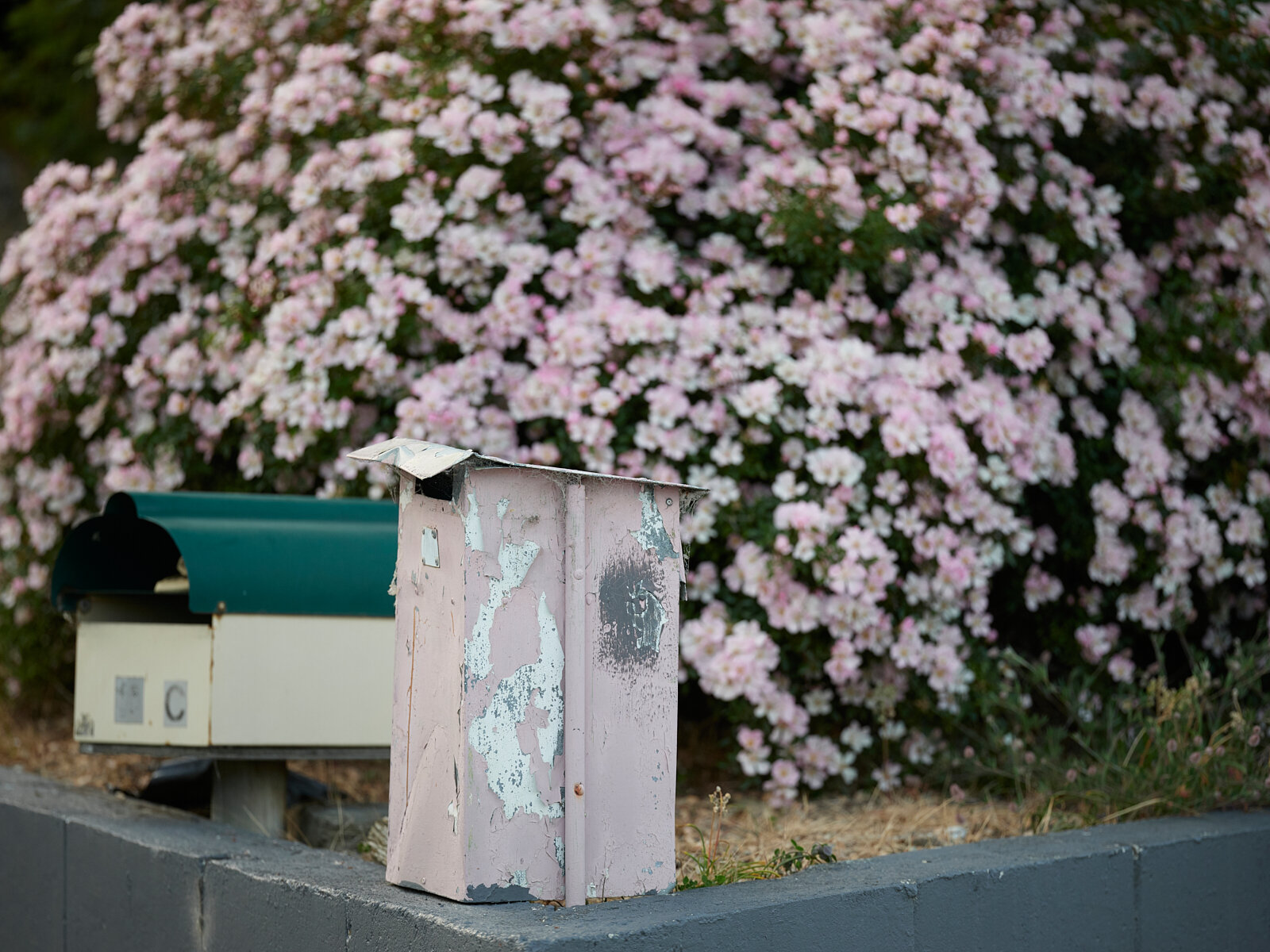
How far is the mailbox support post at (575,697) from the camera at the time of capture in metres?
2.08

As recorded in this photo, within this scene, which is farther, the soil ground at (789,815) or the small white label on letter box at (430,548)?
the soil ground at (789,815)

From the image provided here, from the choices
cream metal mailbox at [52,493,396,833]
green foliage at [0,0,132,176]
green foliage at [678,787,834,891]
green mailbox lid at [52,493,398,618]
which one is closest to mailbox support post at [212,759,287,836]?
cream metal mailbox at [52,493,396,833]

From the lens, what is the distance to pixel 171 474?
3.86 metres

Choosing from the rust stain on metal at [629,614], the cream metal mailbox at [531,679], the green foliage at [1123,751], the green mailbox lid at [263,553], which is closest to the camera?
the cream metal mailbox at [531,679]

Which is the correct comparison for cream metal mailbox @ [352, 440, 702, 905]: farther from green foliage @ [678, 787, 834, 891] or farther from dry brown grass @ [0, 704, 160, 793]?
dry brown grass @ [0, 704, 160, 793]

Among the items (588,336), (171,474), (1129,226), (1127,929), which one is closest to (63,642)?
(171,474)

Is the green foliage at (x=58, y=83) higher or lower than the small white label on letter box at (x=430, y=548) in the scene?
higher

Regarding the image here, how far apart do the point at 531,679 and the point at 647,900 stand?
1.32 ft

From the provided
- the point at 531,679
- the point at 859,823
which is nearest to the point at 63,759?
the point at 859,823

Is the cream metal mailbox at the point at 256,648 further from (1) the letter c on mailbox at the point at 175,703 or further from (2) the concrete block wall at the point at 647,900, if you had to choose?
(2) the concrete block wall at the point at 647,900

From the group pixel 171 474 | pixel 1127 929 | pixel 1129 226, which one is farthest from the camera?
pixel 1129 226

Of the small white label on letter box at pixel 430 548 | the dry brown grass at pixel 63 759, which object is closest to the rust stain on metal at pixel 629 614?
the small white label on letter box at pixel 430 548

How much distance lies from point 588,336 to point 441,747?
1.49 metres

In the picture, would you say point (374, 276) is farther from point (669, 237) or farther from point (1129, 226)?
point (1129, 226)
